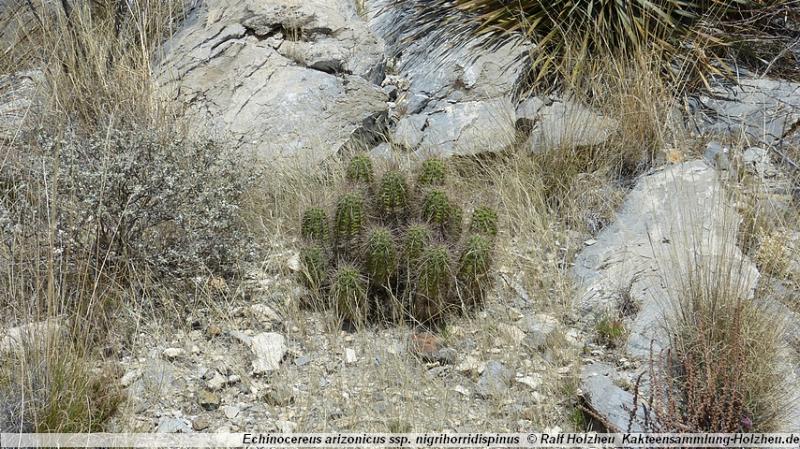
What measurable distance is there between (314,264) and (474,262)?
0.69 meters

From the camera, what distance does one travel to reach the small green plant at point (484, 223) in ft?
11.3

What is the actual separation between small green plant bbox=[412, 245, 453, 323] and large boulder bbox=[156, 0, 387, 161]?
146cm

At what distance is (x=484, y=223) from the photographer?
3.44 meters

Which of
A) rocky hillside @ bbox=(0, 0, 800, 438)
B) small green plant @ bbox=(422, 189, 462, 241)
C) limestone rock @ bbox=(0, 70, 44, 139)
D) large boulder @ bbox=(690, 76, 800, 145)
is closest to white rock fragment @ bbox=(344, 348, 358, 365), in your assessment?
rocky hillside @ bbox=(0, 0, 800, 438)

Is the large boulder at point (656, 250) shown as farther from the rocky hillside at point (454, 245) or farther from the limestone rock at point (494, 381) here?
the limestone rock at point (494, 381)

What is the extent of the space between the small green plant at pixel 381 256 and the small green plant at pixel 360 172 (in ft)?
1.35

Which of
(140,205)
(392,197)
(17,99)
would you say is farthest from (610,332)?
(17,99)

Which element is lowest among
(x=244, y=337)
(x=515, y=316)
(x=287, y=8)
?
(x=515, y=316)

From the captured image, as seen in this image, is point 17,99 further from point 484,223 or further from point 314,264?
point 484,223

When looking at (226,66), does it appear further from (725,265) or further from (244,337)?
(725,265)

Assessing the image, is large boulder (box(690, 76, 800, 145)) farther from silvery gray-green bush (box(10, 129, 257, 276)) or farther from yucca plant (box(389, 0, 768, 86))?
silvery gray-green bush (box(10, 129, 257, 276))

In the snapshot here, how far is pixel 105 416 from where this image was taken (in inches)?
106

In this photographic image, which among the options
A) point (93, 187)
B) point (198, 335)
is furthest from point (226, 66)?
point (198, 335)

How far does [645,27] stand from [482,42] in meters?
1.06
